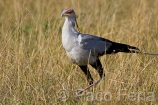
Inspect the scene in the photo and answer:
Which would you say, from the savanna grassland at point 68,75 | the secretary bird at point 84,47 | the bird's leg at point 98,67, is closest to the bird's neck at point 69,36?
the secretary bird at point 84,47

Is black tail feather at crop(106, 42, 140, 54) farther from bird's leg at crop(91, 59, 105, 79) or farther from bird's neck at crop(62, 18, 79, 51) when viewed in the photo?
bird's neck at crop(62, 18, 79, 51)

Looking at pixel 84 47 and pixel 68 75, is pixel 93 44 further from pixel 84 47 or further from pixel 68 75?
pixel 68 75

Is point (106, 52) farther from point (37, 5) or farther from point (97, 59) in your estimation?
point (37, 5)

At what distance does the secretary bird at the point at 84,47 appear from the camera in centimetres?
536

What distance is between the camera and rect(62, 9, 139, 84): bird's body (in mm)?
5359

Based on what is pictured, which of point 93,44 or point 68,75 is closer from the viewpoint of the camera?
point 68,75

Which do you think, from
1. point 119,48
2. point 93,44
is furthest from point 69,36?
point 119,48

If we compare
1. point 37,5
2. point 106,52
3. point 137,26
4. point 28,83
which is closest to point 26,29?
point 37,5

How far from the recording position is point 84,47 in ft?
17.9

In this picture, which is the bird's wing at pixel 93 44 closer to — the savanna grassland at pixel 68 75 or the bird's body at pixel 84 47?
the bird's body at pixel 84 47

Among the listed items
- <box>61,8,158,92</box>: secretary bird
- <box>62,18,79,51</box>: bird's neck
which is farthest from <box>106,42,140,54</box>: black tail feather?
<box>62,18,79,51</box>: bird's neck

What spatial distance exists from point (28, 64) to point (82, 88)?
23.2 inches

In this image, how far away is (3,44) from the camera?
17.8ft

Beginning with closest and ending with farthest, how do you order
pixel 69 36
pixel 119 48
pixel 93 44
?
1. pixel 69 36
2. pixel 93 44
3. pixel 119 48
